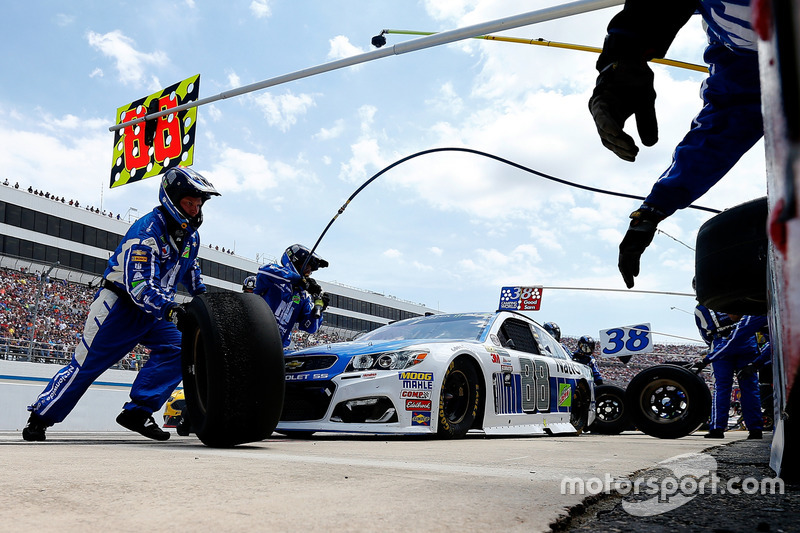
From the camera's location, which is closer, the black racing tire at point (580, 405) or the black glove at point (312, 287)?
the black racing tire at point (580, 405)

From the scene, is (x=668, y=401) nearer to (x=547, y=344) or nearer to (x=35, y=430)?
(x=547, y=344)

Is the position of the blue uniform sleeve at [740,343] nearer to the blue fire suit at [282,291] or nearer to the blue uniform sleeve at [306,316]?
the blue uniform sleeve at [306,316]

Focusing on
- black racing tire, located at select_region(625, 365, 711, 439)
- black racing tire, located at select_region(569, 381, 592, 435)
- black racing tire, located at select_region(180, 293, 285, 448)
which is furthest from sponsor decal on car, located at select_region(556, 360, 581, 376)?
black racing tire, located at select_region(180, 293, 285, 448)

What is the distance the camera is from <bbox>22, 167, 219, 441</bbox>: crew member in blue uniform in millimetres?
4266

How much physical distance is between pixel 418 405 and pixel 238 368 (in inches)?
76.8

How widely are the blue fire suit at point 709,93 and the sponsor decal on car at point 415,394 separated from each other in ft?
9.23

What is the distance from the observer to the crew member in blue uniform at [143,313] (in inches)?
168

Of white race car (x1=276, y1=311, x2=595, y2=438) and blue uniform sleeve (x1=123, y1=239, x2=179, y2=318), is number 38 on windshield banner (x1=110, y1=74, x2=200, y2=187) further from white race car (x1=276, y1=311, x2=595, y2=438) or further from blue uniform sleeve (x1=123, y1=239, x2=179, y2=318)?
blue uniform sleeve (x1=123, y1=239, x2=179, y2=318)

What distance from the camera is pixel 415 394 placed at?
4.63 meters

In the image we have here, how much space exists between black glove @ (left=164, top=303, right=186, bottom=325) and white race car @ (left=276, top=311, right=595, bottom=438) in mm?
1282

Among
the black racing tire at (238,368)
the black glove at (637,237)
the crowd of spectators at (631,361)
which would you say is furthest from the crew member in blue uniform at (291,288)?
the crowd of spectators at (631,361)

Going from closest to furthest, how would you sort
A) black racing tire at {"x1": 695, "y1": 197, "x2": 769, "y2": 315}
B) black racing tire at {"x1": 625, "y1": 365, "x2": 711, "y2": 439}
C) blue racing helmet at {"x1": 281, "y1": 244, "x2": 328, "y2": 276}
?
1. black racing tire at {"x1": 695, "y1": 197, "x2": 769, "y2": 315}
2. black racing tire at {"x1": 625, "y1": 365, "x2": 711, "y2": 439}
3. blue racing helmet at {"x1": 281, "y1": 244, "x2": 328, "y2": 276}

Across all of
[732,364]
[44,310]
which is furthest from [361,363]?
[44,310]

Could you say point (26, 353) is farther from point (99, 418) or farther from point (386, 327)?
point (386, 327)
